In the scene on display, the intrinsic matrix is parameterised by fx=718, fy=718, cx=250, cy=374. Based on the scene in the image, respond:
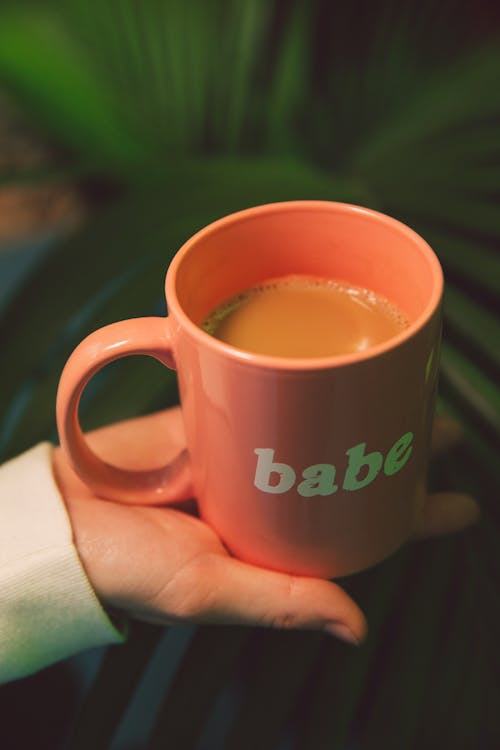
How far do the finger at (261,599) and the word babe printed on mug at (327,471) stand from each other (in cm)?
8

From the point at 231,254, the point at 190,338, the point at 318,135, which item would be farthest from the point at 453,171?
the point at 190,338

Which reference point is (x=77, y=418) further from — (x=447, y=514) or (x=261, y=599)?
(x=447, y=514)

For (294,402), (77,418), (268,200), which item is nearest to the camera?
(294,402)

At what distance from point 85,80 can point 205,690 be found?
2.65 ft

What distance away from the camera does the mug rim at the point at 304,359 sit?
381 millimetres

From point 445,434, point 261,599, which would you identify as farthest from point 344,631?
point 445,434

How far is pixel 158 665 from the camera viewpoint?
2.26 feet

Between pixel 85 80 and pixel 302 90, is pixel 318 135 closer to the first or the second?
pixel 302 90

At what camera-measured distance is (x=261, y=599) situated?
49 centimetres

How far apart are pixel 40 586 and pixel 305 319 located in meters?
0.27

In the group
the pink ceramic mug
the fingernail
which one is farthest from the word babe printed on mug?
the fingernail

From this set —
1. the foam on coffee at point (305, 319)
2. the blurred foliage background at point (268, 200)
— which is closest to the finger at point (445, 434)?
the blurred foliage background at point (268, 200)

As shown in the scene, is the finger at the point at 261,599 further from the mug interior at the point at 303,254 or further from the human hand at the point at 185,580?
the mug interior at the point at 303,254

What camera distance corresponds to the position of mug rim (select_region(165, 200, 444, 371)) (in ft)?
1.25
